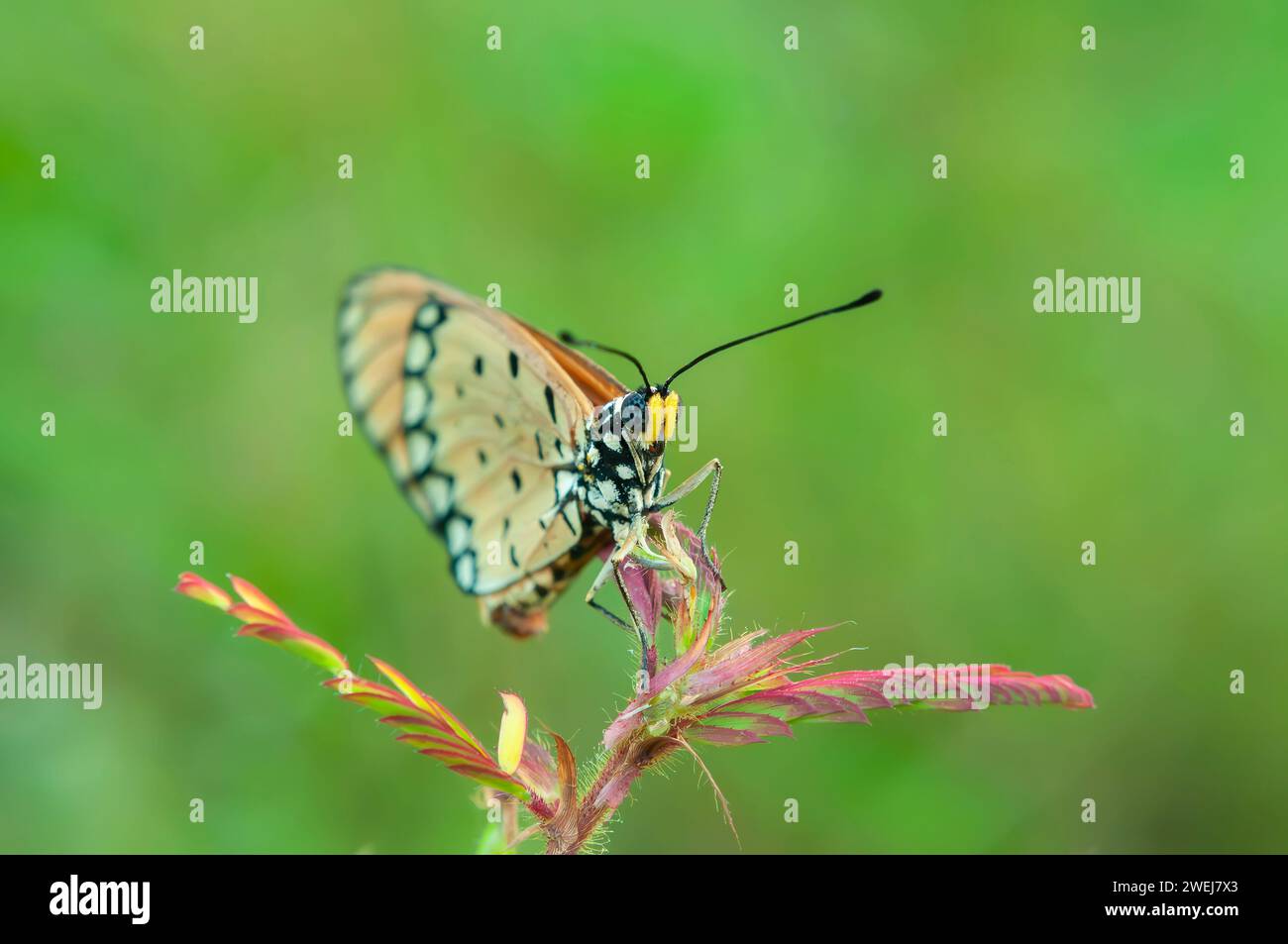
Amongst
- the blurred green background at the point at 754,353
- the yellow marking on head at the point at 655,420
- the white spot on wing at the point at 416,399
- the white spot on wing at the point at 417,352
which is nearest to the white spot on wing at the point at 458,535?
the white spot on wing at the point at 416,399

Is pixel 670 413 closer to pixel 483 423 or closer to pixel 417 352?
pixel 483 423

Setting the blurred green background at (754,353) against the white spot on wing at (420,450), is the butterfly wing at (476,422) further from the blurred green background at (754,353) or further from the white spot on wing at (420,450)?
the blurred green background at (754,353)

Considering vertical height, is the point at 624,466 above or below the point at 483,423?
below

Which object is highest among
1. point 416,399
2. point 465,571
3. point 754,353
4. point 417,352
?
point 754,353

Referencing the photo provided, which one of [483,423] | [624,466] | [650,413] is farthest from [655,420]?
[483,423]

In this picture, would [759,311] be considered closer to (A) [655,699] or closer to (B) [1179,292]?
(B) [1179,292]

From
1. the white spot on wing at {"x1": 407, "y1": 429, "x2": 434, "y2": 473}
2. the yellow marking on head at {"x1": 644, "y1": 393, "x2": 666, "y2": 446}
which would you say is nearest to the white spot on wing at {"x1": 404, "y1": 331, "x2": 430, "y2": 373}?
the white spot on wing at {"x1": 407, "y1": 429, "x2": 434, "y2": 473}

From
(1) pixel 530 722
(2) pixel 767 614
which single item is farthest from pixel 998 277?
(1) pixel 530 722

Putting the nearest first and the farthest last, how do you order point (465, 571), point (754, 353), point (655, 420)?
point (655, 420)
point (465, 571)
point (754, 353)
